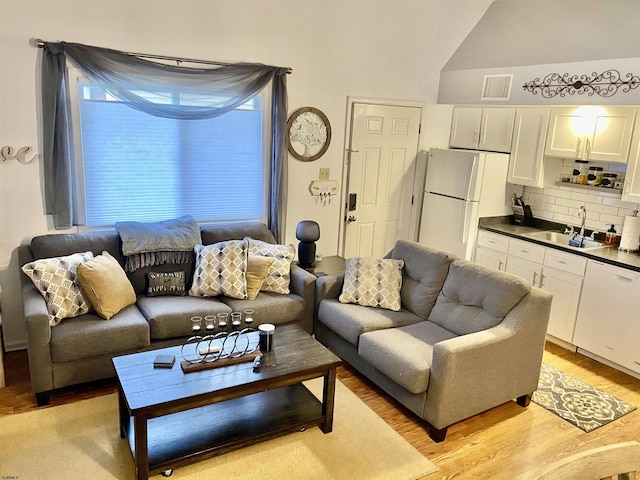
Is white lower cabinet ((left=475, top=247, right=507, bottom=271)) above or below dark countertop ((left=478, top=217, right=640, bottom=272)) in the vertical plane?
below

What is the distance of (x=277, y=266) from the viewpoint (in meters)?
3.95

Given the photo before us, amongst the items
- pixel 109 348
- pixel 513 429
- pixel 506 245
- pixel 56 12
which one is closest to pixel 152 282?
pixel 109 348

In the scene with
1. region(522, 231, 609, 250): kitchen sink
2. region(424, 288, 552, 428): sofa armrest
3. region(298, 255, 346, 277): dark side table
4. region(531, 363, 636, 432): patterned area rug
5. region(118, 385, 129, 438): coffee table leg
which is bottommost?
region(531, 363, 636, 432): patterned area rug

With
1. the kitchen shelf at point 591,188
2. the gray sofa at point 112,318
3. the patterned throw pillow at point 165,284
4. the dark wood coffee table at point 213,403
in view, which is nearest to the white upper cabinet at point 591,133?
the kitchen shelf at point 591,188

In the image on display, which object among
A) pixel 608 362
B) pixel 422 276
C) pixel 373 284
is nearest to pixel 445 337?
pixel 422 276

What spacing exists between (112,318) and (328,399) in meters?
1.48

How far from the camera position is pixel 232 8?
4070 mm

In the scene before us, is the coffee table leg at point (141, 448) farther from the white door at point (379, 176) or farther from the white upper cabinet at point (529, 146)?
the white upper cabinet at point (529, 146)

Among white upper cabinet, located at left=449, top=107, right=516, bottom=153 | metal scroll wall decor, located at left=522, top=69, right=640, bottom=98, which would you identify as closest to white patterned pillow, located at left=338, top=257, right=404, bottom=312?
white upper cabinet, located at left=449, top=107, right=516, bottom=153

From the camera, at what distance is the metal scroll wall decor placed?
394 centimetres

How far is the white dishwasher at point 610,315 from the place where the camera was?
3717 mm

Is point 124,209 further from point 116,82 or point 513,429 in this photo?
point 513,429

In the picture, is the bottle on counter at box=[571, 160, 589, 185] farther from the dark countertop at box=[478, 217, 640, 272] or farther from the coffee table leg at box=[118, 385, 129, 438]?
the coffee table leg at box=[118, 385, 129, 438]

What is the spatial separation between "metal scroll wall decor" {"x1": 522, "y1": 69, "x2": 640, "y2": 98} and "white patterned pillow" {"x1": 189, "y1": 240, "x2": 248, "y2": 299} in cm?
307
